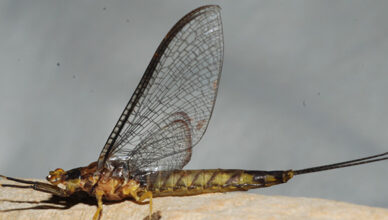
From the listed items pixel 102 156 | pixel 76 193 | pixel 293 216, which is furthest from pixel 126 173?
pixel 293 216

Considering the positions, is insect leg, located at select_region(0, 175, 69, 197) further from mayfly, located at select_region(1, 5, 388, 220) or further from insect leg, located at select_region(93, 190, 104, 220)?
insect leg, located at select_region(93, 190, 104, 220)

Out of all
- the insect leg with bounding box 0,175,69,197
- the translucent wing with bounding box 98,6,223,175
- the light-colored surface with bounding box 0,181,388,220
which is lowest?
the light-colored surface with bounding box 0,181,388,220

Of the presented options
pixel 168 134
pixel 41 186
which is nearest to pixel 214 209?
pixel 168 134

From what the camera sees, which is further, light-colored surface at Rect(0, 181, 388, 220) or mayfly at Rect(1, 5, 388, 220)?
mayfly at Rect(1, 5, 388, 220)

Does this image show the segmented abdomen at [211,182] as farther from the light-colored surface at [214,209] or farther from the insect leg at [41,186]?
the insect leg at [41,186]

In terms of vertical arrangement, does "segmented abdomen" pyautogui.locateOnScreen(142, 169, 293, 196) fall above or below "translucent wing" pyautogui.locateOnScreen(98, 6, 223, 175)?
below

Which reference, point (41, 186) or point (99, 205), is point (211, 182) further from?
point (41, 186)

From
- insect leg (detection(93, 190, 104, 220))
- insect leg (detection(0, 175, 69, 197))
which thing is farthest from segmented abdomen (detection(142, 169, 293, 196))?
insect leg (detection(0, 175, 69, 197))

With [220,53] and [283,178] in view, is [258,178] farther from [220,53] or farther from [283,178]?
[220,53]
